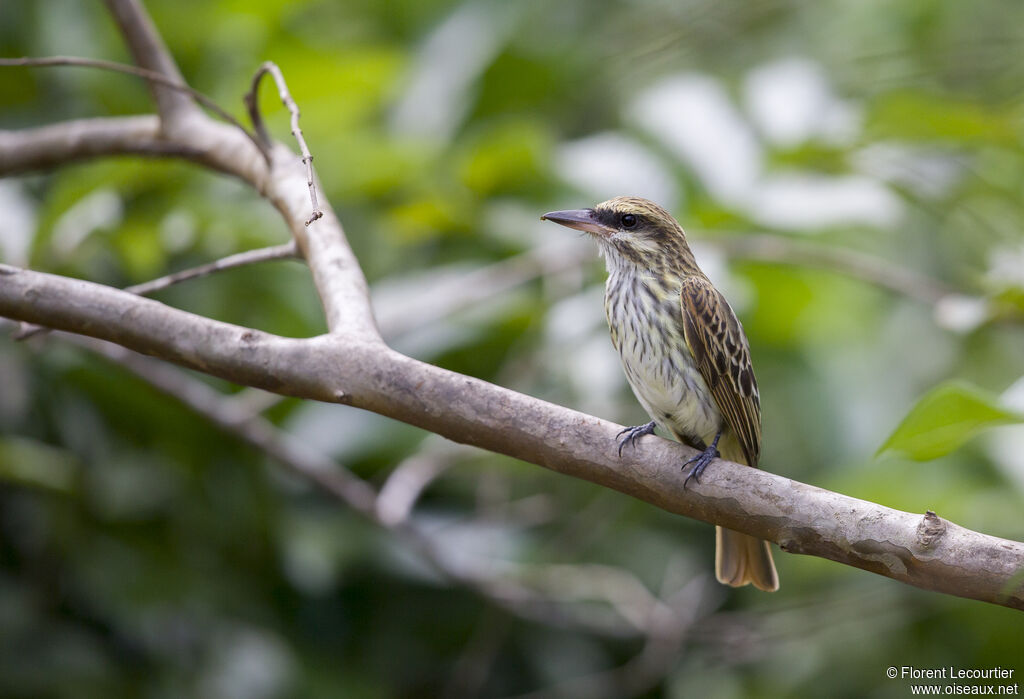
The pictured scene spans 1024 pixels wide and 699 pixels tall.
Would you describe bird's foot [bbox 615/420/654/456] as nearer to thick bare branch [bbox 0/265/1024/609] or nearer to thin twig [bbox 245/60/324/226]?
thick bare branch [bbox 0/265/1024/609]

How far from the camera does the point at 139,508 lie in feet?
11.2

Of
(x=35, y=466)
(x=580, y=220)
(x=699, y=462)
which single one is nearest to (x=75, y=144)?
(x=35, y=466)

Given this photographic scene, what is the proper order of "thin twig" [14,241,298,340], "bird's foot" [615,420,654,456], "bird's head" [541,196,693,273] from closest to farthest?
"bird's foot" [615,420,654,456], "thin twig" [14,241,298,340], "bird's head" [541,196,693,273]

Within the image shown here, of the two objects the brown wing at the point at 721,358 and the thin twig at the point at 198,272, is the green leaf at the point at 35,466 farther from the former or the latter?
the brown wing at the point at 721,358

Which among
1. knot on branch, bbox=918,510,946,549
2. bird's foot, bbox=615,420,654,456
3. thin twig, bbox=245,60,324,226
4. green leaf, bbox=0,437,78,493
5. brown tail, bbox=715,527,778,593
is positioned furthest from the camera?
green leaf, bbox=0,437,78,493

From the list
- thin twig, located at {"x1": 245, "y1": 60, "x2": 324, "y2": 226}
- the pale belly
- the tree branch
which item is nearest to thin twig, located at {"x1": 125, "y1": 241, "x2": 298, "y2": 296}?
thin twig, located at {"x1": 245, "y1": 60, "x2": 324, "y2": 226}

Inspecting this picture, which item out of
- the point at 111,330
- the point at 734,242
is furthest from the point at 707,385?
the point at 111,330

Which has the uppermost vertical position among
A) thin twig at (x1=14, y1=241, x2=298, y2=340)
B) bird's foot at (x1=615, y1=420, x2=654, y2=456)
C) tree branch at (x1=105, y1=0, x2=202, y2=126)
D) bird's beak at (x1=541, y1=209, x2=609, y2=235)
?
tree branch at (x1=105, y1=0, x2=202, y2=126)

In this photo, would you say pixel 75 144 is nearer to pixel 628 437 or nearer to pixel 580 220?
pixel 580 220

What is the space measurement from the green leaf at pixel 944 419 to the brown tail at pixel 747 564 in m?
0.85

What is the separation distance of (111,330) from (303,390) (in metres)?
0.35

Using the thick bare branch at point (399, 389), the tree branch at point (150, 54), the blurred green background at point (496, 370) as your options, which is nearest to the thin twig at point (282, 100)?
the thick bare branch at point (399, 389)

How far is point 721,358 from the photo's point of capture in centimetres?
249

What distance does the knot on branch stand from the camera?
5.12ft
